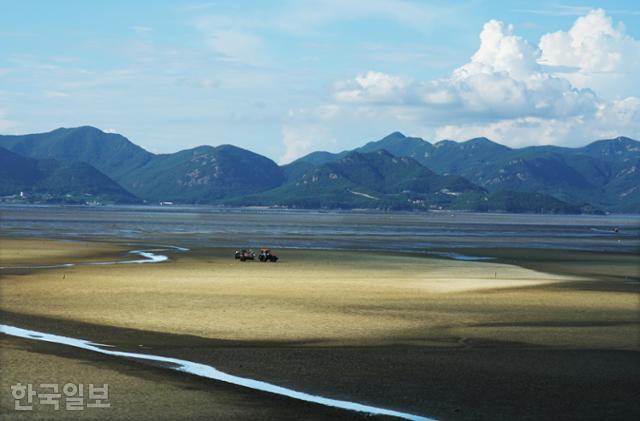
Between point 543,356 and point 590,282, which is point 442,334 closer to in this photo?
point 543,356

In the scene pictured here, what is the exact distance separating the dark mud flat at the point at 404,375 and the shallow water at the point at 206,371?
54 cm

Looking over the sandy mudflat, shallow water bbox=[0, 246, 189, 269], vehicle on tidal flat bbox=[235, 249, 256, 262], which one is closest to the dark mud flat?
the sandy mudflat

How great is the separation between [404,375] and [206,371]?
22.3ft

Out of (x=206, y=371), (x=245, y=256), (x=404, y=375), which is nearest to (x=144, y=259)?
(x=245, y=256)

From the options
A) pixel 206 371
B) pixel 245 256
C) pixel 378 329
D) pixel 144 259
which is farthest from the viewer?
pixel 245 256

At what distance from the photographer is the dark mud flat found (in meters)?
24.2

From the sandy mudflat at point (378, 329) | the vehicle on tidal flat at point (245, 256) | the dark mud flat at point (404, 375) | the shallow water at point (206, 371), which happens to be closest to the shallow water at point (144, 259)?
the sandy mudflat at point (378, 329)

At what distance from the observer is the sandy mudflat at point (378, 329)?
26500 mm

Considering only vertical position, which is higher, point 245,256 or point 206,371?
point 245,256

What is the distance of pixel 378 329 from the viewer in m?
39.1

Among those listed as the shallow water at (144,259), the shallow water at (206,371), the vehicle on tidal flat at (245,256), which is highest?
the vehicle on tidal flat at (245,256)

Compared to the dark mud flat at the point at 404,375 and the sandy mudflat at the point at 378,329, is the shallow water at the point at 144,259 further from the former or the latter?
the dark mud flat at the point at 404,375

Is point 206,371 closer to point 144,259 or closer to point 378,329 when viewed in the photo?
point 378,329

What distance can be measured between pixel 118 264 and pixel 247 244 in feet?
136
